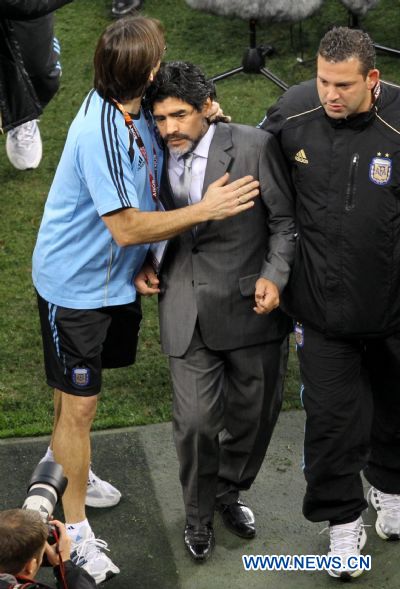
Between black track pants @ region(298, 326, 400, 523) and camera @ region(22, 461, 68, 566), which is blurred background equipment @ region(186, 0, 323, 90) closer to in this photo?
black track pants @ region(298, 326, 400, 523)

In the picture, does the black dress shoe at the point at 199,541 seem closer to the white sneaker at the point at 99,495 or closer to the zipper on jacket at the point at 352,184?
the white sneaker at the point at 99,495

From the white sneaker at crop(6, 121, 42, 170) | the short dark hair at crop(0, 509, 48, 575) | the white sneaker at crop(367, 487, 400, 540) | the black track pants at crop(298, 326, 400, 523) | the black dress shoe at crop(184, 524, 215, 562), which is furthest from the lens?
the white sneaker at crop(6, 121, 42, 170)

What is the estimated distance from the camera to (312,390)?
5.10 meters

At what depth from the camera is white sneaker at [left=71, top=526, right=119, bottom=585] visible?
5.09m

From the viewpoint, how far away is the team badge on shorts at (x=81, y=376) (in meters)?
5.08

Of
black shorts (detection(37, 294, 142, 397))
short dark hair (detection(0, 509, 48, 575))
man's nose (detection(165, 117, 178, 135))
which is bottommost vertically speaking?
black shorts (detection(37, 294, 142, 397))

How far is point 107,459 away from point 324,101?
2005 mm

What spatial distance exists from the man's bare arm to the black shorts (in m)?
0.39

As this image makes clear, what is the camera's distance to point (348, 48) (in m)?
4.71

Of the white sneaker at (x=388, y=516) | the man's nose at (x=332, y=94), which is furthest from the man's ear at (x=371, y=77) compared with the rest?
the white sneaker at (x=388, y=516)

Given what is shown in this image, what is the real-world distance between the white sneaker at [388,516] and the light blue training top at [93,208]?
133 centimetres

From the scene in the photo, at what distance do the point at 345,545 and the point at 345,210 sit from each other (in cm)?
131

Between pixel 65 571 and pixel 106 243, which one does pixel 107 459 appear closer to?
pixel 106 243

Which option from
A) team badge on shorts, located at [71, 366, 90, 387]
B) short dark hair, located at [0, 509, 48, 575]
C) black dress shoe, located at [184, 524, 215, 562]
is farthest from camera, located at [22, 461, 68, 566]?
black dress shoe, located at [184, 524, 215, 562]
